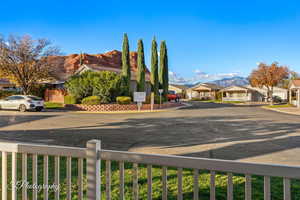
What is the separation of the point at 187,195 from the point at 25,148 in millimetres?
2526

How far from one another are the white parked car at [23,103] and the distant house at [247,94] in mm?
40970

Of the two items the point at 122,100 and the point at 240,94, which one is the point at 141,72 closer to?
the point at 122,100

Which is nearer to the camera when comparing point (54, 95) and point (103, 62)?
point (54, 95)

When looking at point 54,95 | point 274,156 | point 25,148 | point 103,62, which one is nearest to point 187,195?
point 25,148

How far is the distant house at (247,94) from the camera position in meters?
50.1

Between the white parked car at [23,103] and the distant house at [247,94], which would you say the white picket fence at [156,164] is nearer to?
the white parked car at [23,103]

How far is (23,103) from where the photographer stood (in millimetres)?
18609

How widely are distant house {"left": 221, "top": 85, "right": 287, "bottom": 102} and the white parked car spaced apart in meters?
41.0

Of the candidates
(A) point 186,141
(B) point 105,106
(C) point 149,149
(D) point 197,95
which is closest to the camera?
(C) point 149,149

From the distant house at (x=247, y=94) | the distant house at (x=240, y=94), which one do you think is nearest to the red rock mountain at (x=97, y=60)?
the distant house at (x=240, y=94)

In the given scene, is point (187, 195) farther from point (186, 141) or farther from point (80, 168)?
point (186, 141)

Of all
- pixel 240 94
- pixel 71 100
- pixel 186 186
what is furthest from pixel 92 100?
pixel 240 94

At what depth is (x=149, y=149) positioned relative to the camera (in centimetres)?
647

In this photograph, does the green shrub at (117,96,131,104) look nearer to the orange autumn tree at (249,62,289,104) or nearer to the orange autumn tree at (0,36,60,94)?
the orange autumn tree at (0,36,60,94)
